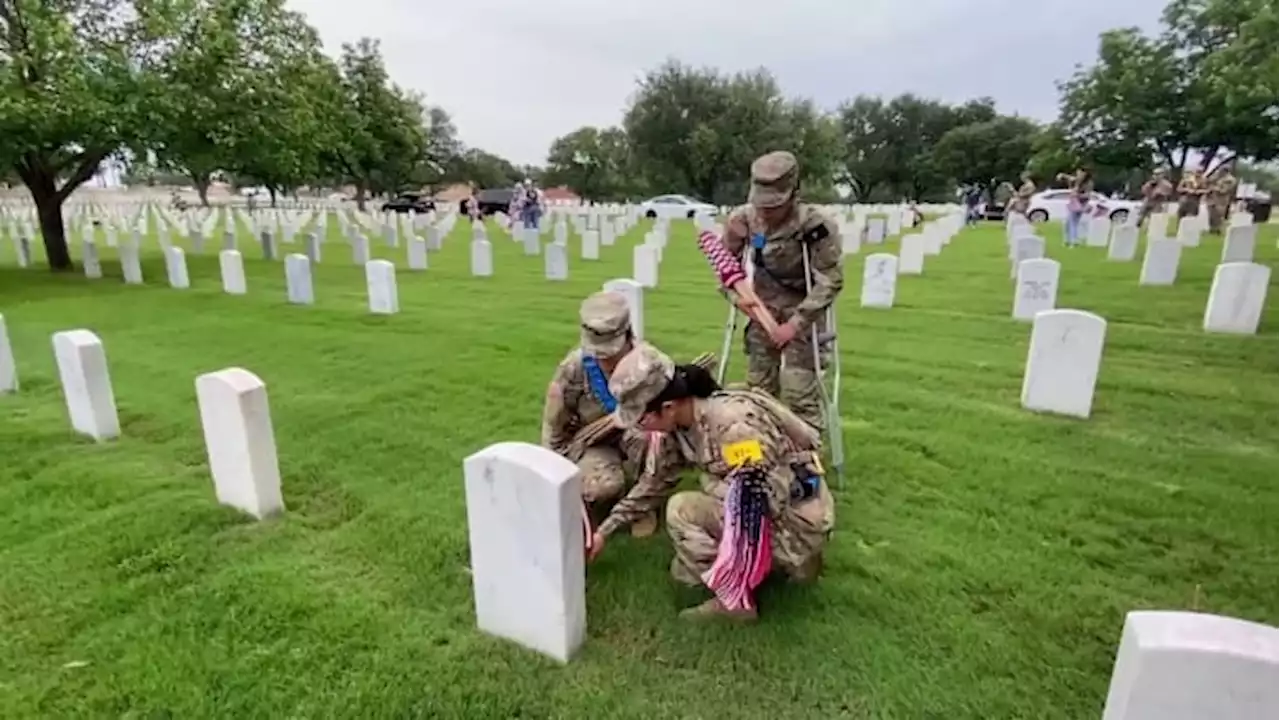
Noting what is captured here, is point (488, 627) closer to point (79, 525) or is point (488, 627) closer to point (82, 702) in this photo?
point (82, 702)

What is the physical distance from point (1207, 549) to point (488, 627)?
3.17m

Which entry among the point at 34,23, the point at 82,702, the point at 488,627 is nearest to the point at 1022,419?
the point at 488,627

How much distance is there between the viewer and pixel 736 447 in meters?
2.64

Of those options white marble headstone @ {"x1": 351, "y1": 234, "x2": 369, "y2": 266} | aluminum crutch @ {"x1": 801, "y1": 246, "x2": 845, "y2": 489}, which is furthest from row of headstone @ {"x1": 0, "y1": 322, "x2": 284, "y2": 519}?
white marble headstone @ {"x1": 351, "y1": 234, "x2": 369, "y2": 266}

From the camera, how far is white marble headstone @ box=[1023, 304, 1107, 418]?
5.12 meters

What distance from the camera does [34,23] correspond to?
35.8 ft

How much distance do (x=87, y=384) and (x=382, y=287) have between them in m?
4.48

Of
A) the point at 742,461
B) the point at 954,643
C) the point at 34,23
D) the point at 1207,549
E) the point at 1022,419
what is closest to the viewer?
the point at 742,461

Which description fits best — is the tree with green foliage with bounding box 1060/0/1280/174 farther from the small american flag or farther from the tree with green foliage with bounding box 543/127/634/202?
the small american flag

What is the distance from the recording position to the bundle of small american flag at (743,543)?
105 inches

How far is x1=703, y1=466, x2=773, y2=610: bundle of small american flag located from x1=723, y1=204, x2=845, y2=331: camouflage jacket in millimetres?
1568

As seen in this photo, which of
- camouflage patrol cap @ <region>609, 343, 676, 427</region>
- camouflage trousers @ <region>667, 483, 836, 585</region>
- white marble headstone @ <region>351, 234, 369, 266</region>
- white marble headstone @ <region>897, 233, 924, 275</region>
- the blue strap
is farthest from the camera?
white marble headstone @ <region>351, 234, 369, 266</region>

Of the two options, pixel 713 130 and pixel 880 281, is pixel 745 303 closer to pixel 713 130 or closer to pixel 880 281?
pixel 880 281

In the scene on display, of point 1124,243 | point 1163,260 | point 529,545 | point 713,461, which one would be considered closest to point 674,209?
point 1124,243
